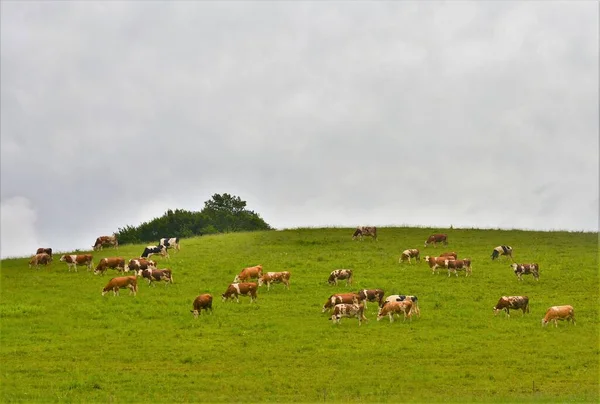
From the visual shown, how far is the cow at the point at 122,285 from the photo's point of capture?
4459cm

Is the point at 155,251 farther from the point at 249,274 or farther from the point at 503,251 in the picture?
the point at 503,251

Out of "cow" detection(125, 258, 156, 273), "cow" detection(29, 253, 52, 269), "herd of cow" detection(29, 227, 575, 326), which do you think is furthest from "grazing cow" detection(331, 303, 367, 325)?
"cow" detection(29, 253, 52, 269)

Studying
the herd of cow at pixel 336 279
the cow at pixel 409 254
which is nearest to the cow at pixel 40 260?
the herd of cow at pixel 336 279

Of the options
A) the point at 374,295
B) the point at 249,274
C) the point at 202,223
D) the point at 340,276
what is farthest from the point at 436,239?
the point at 202,223

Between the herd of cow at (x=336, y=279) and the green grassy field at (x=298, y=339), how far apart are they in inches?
23.8

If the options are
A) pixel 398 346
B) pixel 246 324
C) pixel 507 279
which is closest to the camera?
pixel 398 346

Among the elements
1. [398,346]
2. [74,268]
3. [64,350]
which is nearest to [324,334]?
[398,346]

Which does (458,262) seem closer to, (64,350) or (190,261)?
(190,261)

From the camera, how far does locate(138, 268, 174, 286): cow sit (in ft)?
155

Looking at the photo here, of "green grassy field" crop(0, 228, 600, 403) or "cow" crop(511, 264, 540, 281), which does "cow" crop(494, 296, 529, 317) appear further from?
"cow" crop(511, 264, 540, 281)

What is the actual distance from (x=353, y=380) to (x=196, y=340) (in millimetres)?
9048

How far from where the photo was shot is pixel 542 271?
50.0 metres

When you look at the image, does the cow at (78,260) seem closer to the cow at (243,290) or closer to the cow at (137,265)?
the cow at (137,265)

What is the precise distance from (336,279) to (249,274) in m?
5.34
